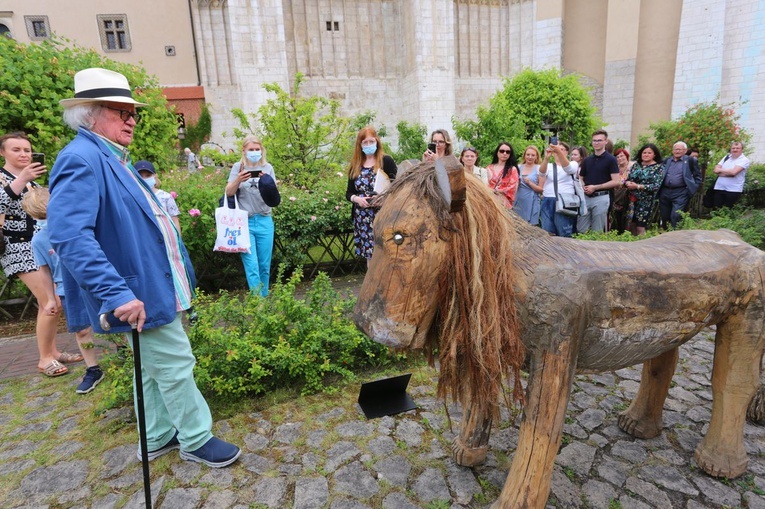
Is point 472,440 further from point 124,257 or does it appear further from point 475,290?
point 124,257

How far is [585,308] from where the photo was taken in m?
1.87

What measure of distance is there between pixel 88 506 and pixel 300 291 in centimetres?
401

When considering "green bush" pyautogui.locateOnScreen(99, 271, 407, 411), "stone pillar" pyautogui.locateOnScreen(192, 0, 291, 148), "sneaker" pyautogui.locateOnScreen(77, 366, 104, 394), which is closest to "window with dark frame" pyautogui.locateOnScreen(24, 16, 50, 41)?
"stone pillar" pyautogui.locateOnScreen(192, 0, 291, 148)

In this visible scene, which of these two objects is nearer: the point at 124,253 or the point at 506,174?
the point at 124,253

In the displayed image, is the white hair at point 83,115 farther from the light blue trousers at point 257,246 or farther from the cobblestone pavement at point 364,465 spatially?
the light blue trousers at point 257,246

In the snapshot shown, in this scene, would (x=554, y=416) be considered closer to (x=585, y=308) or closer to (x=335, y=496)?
(x=585, y=308)

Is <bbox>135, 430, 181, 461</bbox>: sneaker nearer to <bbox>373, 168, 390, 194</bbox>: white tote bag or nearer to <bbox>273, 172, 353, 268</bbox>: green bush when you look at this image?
<bbox>373, 168, 390, 194</bbox>: white tote bag

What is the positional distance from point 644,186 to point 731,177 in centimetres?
230

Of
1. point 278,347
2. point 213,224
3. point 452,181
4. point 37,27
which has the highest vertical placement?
point 37,27

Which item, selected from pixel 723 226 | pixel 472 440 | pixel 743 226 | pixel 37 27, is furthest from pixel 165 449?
pixel 37 27

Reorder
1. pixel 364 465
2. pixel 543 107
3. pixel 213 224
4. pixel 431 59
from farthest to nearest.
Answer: pixel 431 59
pixel 543 107
pixel 213 224
pixel 364 465

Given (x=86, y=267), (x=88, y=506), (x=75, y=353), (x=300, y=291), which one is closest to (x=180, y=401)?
(x=88, y=506)

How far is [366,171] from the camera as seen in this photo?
4789 mm

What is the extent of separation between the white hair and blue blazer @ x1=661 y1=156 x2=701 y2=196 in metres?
7.60
